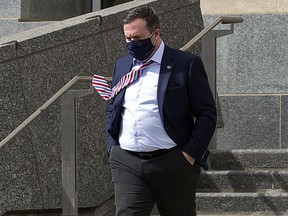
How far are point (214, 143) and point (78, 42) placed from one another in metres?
1.72

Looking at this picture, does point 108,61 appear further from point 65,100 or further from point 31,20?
point 31,20

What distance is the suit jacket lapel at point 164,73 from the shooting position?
5.28 m

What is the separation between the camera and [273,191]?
25.6ft

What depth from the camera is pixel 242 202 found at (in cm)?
744

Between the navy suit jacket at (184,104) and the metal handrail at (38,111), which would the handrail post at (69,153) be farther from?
the navy suit jacket at (184,104)

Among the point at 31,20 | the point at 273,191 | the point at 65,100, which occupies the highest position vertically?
the point at 31,20

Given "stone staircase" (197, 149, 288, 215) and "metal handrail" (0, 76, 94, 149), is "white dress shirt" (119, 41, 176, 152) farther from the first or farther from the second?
"stone staircase" (197, 149, 288, 215)

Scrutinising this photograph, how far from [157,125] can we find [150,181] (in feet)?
0.91

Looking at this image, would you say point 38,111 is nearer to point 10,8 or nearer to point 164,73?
point 164,73

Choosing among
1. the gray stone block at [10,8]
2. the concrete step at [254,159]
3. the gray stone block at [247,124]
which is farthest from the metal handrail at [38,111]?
the gray stone block at [10,8]

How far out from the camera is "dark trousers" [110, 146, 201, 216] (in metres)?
5.27

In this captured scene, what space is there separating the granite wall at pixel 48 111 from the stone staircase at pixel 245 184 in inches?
30.9

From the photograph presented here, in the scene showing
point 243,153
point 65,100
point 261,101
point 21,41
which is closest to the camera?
point 65,100

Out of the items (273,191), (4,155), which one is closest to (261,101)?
(273,191)
